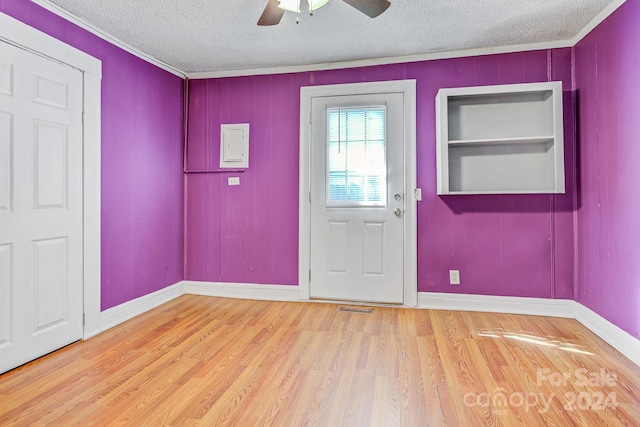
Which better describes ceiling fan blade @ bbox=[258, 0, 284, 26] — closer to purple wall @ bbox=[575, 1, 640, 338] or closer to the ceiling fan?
the ceiling fan

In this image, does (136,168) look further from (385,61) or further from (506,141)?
(506,141)

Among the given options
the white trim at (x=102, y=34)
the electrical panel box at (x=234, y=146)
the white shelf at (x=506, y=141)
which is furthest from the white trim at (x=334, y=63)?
the white shelf at (x=506, y=141)

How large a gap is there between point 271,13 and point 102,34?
1.61 m

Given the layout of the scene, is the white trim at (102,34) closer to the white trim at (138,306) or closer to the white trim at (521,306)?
the white trim at (138,306)

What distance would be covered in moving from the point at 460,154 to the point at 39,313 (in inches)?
137

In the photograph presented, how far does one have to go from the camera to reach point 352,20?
2.73 m

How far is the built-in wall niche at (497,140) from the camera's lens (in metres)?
3.02

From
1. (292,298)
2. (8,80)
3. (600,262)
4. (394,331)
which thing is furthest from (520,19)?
(8,80)

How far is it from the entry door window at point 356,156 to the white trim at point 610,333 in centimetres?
188

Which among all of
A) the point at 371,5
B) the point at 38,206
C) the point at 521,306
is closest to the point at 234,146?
the point at 38,206

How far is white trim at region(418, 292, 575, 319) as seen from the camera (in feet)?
10.3

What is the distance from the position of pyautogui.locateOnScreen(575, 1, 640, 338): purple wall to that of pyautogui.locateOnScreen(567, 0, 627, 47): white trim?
39 millimetres

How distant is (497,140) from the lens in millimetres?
3035

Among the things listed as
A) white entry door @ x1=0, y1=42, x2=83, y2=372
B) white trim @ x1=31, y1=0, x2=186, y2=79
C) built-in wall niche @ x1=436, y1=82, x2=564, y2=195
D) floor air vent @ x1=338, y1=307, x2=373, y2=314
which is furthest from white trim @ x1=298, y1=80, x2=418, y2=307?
white entry door @ x1=0, y1=42, x2=83, y2=372
